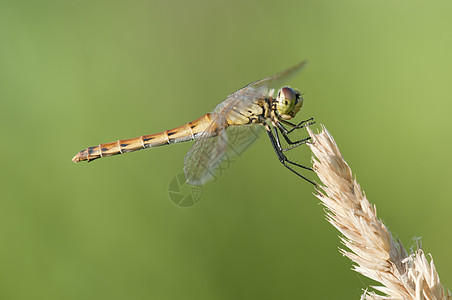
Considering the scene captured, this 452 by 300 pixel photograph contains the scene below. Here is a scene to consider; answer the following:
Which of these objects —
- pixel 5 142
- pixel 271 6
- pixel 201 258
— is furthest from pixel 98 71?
pixel 201 258

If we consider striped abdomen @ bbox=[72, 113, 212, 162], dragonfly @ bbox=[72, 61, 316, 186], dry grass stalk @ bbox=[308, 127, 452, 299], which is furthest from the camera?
striped abdomen @ bbox=[72, 113, 212, 162]

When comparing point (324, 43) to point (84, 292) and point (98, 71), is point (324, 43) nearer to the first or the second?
point (98, 71)

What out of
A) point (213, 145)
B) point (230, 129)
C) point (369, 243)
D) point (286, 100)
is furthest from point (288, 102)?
point (369, 243)

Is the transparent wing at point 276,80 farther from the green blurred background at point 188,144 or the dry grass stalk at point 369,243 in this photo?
the dry grass stalk at point 369,243

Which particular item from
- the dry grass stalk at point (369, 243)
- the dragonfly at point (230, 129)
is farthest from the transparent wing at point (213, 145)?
the dry grass stalk at point (369, 243)

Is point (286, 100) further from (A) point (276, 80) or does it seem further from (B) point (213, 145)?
(B) point (213, 145)

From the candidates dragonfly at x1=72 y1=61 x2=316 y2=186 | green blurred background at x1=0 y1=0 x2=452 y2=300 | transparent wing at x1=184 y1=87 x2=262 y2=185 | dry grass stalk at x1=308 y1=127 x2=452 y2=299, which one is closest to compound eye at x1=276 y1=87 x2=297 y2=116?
dragonfly at x1=72 y1=61 x2=316 y2=186

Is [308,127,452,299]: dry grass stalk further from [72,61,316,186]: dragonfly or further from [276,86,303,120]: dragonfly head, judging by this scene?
[276,86,303,120]: dragonfly head
